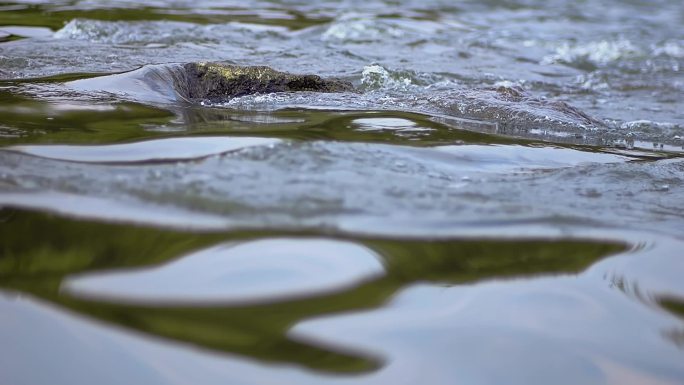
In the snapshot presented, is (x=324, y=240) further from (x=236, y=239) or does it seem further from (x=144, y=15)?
(x=144, y=15)

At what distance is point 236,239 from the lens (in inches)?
65.2

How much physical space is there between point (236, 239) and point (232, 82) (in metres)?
2.20

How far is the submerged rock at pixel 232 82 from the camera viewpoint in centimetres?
366

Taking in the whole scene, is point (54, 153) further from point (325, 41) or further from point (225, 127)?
point (325, 41)

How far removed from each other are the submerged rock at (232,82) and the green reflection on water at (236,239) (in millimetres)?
1965

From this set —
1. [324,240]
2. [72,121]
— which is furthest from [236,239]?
[72,121]

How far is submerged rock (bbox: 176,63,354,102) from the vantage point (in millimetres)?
3664

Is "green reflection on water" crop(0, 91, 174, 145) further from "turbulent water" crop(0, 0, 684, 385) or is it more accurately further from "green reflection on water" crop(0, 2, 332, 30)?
"green reflection on water" crop(0, 2, 332, 30)

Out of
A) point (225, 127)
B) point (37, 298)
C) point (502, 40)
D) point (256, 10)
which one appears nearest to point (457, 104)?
point (225, 127)

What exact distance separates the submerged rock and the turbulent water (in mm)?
65

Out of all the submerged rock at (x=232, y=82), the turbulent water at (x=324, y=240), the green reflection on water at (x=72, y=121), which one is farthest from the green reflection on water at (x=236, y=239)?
the submerged rock at (x=232, y=82)

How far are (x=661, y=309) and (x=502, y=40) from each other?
232 inches

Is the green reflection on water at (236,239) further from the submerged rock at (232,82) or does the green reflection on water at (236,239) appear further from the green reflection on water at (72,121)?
the submerged rock at (232,82)

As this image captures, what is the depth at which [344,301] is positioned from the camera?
150cm
